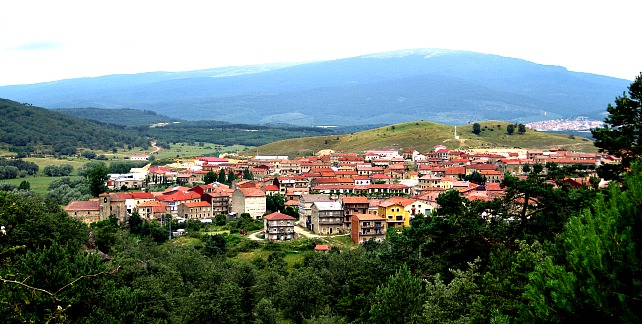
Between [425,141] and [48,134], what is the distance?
288ft

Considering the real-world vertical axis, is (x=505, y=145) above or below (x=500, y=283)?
below

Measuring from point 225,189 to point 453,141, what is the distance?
2136 inches

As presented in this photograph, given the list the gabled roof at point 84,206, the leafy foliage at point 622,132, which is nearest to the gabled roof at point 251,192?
the gabled roof at point 84,206

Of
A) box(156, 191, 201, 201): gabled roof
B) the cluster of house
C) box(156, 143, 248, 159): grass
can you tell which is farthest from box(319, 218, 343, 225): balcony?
box(156, 143, 248, 159): grass

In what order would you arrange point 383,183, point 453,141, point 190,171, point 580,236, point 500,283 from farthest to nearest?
point 453,141
point 190,171
point 383,183
point 500,283
point 580,236

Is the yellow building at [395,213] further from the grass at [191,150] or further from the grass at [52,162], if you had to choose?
the grass at [191,150]

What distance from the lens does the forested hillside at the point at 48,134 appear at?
124750 millimetres

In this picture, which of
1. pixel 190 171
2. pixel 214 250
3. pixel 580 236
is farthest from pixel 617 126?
pixel 190 171

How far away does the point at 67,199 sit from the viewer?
61250 millimetres

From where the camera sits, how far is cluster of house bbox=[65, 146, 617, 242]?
159ft

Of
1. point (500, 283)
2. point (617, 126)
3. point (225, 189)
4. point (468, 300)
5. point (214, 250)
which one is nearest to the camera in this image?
point (500, 283)

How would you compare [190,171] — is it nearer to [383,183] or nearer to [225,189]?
[225,189]

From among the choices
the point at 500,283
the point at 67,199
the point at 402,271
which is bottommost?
the point at 67,199

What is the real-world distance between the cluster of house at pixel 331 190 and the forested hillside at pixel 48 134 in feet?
160
